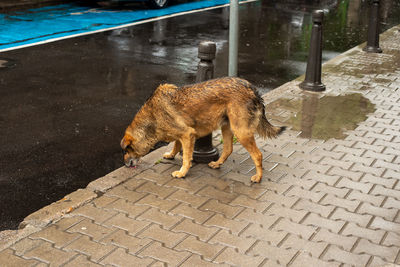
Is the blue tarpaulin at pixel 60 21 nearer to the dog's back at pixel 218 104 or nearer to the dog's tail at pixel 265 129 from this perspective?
the dog's back at pixel 218 104

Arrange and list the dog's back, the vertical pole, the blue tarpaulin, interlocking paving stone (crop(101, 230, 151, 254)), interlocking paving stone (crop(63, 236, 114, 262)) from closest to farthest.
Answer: interlocking paving stone (crop(63, 236, 114, 262))
interlocking paving stone (crop(101, 230, 151, 254))
the dog's back
the vertical pole
the blue tarpaulin

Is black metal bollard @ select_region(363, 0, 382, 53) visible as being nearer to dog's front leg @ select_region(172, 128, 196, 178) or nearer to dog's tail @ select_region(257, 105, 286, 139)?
dog's tail @ select_region(257, 105, 286, 139)

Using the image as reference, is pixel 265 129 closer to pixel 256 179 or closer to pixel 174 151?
pixel 256 179

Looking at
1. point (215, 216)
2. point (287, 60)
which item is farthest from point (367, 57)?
point (215, 216)

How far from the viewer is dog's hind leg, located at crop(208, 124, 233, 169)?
20.0 ft

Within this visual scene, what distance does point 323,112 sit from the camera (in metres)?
8.12

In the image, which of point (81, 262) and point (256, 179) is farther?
point (256, 179)

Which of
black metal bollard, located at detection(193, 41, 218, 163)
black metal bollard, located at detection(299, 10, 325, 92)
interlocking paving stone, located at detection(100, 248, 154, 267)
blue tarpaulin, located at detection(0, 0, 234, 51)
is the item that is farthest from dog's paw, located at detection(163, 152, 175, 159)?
blue tarpaulin, located at detection(0, 0, 234, 51)

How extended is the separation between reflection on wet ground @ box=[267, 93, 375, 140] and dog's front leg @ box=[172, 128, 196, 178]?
1948mm

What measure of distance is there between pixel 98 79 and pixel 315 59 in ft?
12.0

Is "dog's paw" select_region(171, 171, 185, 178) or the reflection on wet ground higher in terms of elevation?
the reflection on wet ground

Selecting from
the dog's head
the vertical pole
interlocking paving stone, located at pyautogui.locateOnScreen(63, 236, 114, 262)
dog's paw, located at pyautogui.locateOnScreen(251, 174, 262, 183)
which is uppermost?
the vertical pole

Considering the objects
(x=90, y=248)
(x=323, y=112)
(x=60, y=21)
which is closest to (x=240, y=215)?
(x=90, y=248)

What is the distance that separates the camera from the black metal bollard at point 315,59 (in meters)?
8.98
